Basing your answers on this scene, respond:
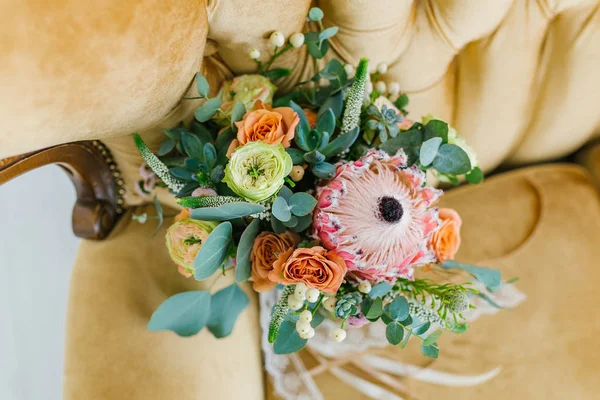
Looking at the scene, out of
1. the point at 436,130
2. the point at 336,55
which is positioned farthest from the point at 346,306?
the point at 336,55

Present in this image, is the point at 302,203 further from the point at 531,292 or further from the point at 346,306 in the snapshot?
the point at 531,292

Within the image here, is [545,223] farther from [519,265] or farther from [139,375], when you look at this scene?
[139,375]

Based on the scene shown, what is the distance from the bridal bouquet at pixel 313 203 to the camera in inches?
18.3

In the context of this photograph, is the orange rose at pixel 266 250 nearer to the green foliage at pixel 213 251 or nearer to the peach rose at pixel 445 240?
the green foliage at pixel 213 251

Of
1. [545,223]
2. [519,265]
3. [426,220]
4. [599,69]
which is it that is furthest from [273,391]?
[599,69]

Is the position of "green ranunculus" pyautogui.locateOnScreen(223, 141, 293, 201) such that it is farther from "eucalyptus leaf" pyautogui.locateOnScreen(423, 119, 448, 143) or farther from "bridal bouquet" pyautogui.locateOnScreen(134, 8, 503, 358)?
"eucalyptus leaf" pyautogui.locateOnScreen(423, 119, 448, 143)

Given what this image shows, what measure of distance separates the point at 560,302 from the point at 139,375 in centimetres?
78

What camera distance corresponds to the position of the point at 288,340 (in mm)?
553

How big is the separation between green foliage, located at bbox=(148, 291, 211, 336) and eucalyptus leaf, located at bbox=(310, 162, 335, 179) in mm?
240

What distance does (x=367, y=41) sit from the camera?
2.00 ft

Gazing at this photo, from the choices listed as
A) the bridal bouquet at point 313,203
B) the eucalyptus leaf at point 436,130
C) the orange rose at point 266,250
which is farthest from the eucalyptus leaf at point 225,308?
the eucalyptus leaf at point 436,130

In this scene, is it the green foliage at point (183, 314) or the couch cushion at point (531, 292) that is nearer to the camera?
the green foliage at point (183, 314)

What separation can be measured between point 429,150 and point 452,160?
5 cm

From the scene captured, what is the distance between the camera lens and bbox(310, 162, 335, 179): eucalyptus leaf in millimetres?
499
